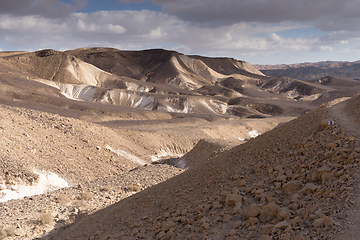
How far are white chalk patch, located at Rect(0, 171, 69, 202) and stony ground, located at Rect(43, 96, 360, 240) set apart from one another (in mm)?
5127

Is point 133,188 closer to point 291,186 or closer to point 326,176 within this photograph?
point 291,186

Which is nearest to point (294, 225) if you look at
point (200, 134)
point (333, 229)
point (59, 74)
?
point (333, 229)

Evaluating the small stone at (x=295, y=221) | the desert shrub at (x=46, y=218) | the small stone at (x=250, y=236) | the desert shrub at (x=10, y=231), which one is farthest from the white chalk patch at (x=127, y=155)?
the small stone at (x=295, y=221)

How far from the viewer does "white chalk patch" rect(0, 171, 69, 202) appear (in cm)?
1291

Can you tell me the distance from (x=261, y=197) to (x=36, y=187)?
457 inches

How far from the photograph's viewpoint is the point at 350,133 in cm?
648

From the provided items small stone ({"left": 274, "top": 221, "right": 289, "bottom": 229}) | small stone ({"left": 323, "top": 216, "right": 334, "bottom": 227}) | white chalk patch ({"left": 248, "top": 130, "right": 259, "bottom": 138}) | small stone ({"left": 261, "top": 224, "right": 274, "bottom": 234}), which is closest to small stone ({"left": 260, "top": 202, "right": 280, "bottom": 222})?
small stone ({"left": 261, "top": 224, "right": 274, "bottom": 234})

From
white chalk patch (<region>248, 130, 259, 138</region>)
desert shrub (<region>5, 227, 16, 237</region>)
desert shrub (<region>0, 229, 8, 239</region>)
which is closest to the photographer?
desert shrub (<region>0, 229, 8, 239</region>)

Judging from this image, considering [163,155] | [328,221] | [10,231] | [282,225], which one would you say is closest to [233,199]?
[282,225]

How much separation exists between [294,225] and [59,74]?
3289 inches

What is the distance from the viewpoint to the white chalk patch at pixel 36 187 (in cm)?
1291

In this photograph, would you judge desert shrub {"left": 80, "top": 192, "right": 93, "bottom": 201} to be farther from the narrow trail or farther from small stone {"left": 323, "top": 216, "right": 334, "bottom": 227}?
small stone {"left": 323, "top": 216, "right": 334, "bottom": 227}

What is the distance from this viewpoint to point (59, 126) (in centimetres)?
2061

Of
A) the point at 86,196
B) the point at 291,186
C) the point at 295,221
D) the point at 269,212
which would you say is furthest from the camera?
the point at 86,196
